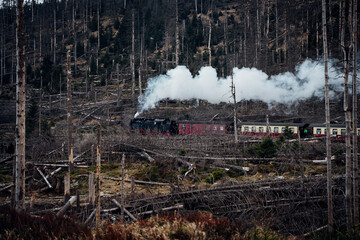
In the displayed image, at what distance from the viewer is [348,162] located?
935 cm

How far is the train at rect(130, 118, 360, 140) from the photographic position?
26181 mm

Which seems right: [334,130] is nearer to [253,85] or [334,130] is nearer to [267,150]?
[267,150]

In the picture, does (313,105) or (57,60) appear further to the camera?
(57,60)

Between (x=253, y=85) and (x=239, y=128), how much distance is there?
6.93 metres

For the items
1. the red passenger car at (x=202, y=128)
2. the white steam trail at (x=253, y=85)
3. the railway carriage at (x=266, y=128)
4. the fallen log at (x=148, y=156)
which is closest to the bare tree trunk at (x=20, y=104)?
the fallen log at (x=148, y=156)

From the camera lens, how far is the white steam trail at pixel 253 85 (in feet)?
111

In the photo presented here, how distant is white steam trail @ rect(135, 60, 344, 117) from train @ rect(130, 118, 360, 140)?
18.8ft

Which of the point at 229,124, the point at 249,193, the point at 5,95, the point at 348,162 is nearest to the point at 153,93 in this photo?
the point at 229,124

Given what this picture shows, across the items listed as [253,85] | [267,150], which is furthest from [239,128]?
[267,150]

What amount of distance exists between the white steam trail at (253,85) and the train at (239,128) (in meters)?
5.74

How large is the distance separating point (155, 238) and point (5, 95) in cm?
4509

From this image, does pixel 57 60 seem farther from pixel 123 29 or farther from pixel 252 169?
pixel 252 169

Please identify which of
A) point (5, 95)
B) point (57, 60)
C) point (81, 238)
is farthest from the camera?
point (57, 60)

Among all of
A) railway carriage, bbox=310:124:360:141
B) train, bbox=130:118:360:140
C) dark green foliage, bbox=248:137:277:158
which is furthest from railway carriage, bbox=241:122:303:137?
dark green foliage, bbox=248:137:277:158
